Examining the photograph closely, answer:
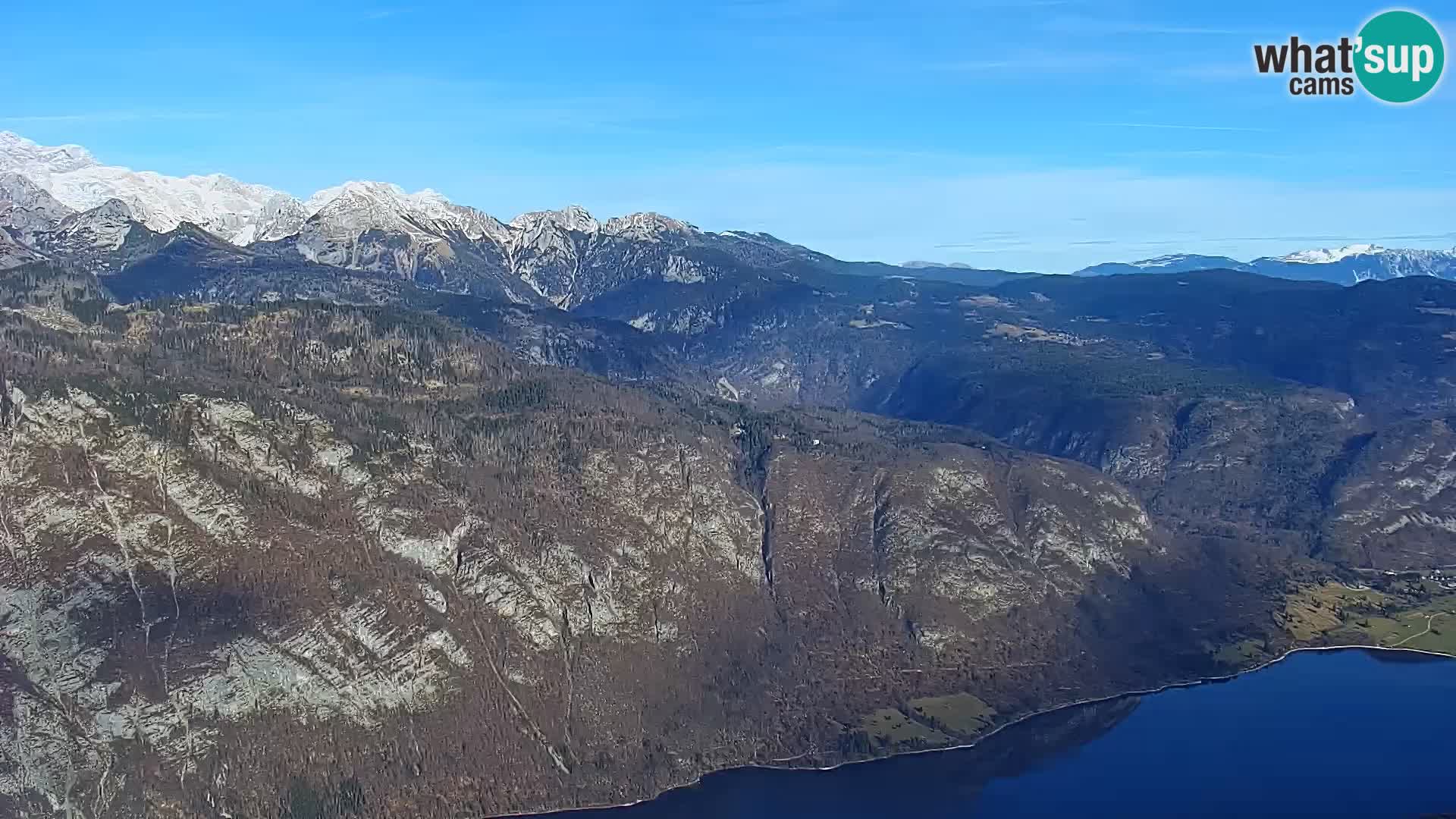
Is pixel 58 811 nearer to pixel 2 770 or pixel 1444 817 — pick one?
pixel 2 770

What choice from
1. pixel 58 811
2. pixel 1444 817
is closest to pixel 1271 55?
pixel 1444 817

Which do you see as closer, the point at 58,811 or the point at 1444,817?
the point at 1444,817

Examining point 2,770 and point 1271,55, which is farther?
point 2,770

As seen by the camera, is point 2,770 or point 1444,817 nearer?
point 1444,817

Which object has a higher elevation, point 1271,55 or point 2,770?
point 1271,55

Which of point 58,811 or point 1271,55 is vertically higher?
point 1271,55

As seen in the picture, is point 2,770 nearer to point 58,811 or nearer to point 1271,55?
point 58,811

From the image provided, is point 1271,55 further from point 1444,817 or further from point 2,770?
point 2,770
